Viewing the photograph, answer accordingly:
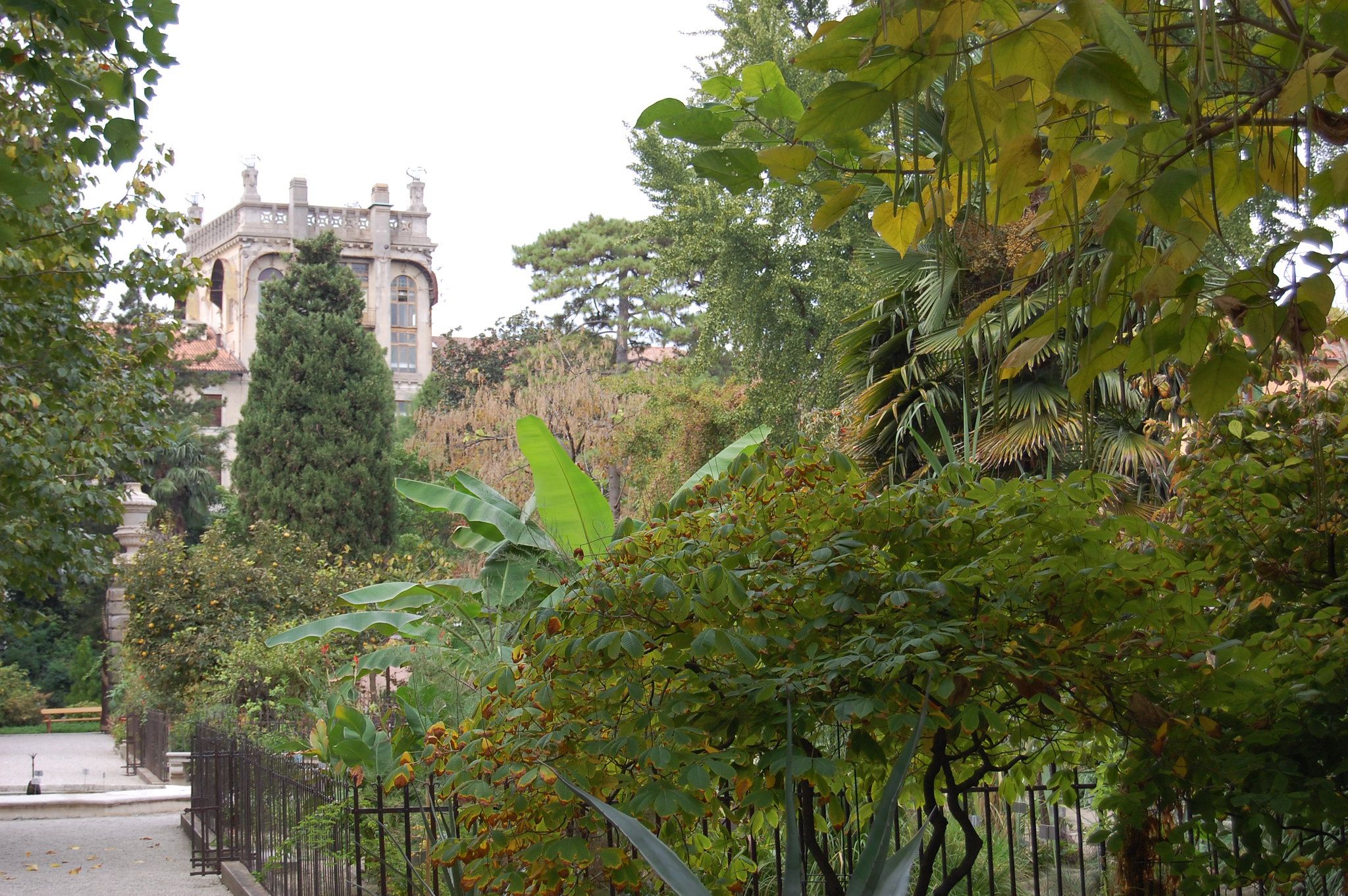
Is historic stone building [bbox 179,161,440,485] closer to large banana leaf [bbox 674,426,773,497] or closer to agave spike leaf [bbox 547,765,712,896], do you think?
large banana leaf [bbox 674,426,773,497]

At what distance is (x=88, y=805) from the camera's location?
14.4 m

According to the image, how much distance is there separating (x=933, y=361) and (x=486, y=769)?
27.0 feet

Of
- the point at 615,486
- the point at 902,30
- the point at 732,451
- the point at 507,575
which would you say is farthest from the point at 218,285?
the point at 902,30

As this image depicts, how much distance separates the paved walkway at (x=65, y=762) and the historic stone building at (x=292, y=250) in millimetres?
21653

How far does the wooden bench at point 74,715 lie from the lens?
31.0 m

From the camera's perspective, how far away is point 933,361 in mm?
10742

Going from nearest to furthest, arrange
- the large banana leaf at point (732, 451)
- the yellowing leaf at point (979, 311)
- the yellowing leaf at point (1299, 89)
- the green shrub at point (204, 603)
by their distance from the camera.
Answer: the yellowing leaf at point (1299, 89), the yellowing leaf at point (979, 311), the large banana leaf at point (732, 451), the green shrub at point (204, 603)

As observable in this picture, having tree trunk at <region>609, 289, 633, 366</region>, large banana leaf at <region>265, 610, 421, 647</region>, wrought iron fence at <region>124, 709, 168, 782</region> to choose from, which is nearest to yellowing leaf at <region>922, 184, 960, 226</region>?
Answer: large banana leaf at <region>265, 610, 421, 647</region>

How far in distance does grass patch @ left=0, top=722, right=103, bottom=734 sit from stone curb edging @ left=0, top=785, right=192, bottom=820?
58.7 ft

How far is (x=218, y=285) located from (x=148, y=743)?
40058 millimetres

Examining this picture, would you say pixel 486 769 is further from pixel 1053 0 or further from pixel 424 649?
pixel 424 649

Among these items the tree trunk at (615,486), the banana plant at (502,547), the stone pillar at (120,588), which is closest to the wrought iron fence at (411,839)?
the banana plant at (502,547)

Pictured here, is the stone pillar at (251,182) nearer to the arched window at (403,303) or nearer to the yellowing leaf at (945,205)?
the arched window at (403,303)

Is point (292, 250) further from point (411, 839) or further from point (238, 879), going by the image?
point (411, 839)
